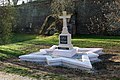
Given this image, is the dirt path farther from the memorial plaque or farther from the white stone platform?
the memorial plaque

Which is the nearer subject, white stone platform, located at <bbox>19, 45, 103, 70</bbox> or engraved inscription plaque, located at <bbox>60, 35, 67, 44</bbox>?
white stone platform, located at <bbox>19, 45, 103, 70</bbox>

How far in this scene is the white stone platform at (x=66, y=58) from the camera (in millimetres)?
8823

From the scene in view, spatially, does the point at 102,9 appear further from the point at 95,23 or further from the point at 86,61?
the point at 86,61

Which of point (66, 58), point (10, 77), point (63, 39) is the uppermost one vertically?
point (63, 39)

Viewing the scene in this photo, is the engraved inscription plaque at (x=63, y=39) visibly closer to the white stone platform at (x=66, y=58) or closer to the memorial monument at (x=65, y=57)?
the memorial monument at (x=65, y=57)

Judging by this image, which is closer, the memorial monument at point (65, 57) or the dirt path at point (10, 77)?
the dirt path at point (10, 77)

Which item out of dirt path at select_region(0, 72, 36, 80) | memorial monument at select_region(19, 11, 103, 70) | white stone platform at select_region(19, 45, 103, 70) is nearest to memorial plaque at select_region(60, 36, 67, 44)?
memorial monument at select_region(19, 11, 103, 70)

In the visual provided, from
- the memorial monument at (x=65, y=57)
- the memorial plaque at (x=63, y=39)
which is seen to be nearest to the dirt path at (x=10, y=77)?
the memorial monument at (x=65, y=57)

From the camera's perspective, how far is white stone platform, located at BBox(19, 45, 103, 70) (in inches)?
347

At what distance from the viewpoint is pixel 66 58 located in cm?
943

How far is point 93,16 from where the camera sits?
2048 cm

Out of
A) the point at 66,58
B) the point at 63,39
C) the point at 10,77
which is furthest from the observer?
the point at 63,39

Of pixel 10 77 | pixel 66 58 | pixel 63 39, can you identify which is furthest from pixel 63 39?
pixel 10 77

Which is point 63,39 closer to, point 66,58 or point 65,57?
point 65,57
